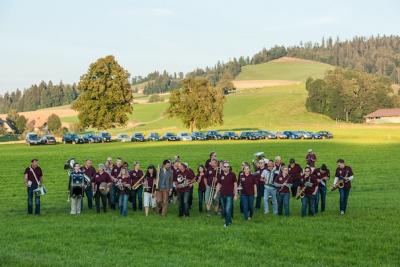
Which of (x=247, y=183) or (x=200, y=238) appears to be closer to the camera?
(x=200, y=238)

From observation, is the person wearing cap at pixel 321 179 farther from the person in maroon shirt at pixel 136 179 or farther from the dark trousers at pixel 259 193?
the person in maroon shirt at pixel 136 179

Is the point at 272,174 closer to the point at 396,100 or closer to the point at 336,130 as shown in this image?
the point at 336,130

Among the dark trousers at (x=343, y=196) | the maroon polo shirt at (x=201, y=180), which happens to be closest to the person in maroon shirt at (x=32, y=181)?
the maroon polo shirt at (x=201, y=180)

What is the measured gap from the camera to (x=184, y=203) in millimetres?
20766

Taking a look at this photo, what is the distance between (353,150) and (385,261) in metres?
44.4

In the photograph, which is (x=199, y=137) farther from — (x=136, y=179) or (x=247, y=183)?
(x=247, y=183)

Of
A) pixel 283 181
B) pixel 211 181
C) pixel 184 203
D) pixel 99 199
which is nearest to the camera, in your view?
pixel 184 203

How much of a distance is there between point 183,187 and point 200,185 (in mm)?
1611

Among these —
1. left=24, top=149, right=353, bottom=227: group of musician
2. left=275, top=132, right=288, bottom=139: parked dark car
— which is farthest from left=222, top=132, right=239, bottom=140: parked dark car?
left=24, top=149, right=353, bottom=227: group of musician

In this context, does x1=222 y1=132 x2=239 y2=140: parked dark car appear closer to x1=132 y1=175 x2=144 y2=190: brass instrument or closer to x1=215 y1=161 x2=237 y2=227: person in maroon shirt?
x1=132 y1=175 x2=144 y2=190: brass instrument

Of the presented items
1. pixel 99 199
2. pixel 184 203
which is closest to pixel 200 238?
pixel 184 203

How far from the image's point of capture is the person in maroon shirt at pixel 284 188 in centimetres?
2089

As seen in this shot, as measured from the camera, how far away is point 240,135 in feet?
272

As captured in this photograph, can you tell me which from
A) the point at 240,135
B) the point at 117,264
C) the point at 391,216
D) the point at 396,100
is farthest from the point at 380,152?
the point at 396,100
